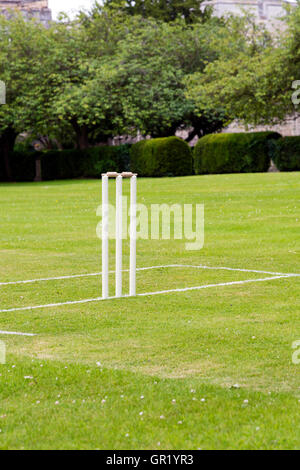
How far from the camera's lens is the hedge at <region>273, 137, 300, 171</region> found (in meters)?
36.5

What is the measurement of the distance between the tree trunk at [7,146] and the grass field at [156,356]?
36230 millimetres

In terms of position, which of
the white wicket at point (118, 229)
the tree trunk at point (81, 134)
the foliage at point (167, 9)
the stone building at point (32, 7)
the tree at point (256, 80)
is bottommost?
the white wicket at point (118, 229)

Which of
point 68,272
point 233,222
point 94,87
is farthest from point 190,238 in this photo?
point 94,87

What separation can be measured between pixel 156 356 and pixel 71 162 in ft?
138

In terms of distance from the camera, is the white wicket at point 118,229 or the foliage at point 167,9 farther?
the foliage at point 167,9

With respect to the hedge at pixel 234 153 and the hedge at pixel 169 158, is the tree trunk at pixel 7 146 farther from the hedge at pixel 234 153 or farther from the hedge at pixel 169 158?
the hedge at pixel 234 153

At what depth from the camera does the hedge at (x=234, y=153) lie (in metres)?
37.7

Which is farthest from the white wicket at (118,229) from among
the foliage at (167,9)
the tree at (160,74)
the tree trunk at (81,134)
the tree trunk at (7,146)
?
the foliage at (167,9)

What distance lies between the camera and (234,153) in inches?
1516

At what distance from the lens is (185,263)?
1353cm

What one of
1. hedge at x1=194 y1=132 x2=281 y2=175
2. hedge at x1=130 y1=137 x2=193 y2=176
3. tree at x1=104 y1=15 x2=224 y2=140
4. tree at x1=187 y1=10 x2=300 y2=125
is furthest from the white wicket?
tree at x1=104 y1=15 x2=224 y2=140

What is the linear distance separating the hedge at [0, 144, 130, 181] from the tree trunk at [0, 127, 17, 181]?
0.26 meters
